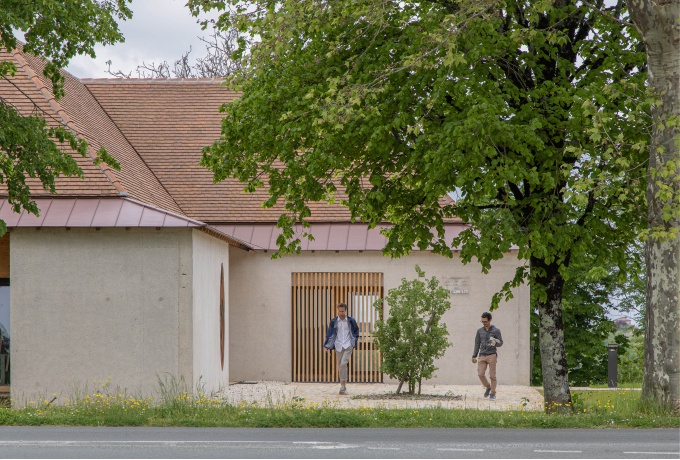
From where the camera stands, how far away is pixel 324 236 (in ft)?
80.1

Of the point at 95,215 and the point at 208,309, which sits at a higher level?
the point at 95,215

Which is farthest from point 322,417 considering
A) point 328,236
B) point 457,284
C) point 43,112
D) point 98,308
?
point 328,236

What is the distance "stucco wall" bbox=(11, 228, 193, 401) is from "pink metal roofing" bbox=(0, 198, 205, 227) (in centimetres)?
34

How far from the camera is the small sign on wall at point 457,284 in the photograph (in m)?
24.0

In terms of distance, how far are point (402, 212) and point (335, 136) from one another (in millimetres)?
1923

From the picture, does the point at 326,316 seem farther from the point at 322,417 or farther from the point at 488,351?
the point at 322,417

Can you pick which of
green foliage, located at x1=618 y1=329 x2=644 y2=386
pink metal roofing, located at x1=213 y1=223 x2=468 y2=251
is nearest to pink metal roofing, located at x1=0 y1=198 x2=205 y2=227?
pink metal roofing, located at x1=213 y1=223 x2=468 y2=251

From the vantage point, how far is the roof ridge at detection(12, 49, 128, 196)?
719 inches

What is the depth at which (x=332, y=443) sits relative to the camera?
11.1m

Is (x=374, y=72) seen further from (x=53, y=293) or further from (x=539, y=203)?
(x=53, y=293)

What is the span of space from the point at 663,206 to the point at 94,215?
31.2 feet

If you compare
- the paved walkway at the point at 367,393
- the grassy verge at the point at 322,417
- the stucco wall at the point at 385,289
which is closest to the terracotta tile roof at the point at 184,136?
the stucco wall at the point at 385,289

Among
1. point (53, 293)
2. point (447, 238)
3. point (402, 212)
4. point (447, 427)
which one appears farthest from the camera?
point (447, 238)

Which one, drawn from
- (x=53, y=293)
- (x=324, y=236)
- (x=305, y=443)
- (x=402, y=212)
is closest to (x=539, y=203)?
(x=402, y=212)
